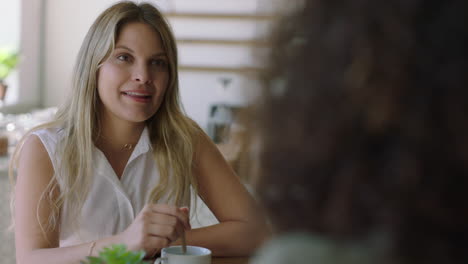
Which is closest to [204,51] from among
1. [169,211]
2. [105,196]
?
[105,196]

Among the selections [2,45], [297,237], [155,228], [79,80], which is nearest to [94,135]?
[79,80]

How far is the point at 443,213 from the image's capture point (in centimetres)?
42

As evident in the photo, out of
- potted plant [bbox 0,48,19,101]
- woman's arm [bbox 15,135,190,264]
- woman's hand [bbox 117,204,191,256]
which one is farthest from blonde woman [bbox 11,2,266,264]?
potted plant [bbox 0,48,19,101]

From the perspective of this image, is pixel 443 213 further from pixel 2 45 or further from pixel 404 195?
pixel 2 45

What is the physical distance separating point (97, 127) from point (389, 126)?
1.41 m

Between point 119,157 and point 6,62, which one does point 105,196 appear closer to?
point 119,157

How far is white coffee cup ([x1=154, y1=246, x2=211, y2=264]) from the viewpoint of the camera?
116 cm

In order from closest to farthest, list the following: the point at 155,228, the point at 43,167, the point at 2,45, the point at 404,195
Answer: the point at 404,195 → the point at 155,228 → the point at 43,167 → the point at 2,45

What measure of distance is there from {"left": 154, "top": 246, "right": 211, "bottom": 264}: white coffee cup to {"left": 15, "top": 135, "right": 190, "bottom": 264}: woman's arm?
0.09m

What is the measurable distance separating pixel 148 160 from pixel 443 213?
4.67 ft

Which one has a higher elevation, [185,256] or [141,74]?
[141,74]

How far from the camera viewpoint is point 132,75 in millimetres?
1675

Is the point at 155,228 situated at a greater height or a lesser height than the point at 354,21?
lesser

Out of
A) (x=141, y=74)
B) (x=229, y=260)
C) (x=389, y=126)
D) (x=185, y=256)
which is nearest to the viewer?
(x=389, y=126)
